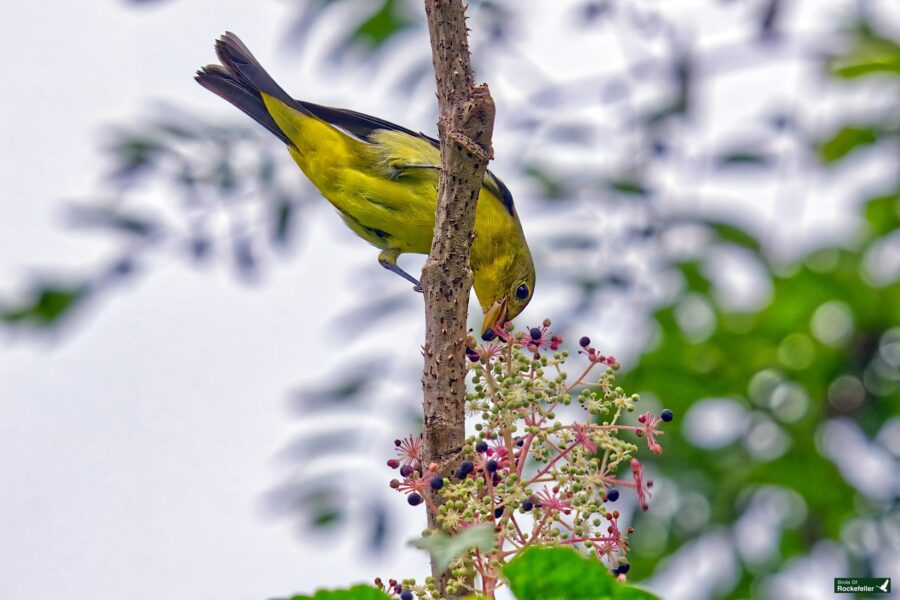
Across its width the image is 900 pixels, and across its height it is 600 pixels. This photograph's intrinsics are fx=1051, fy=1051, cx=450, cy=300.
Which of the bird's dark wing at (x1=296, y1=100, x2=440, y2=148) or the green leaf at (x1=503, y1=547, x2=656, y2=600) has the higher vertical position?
the bird's dark wing at (x1=296, y1=100, x2=440, y2=148)

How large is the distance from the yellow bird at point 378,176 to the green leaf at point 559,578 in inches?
124

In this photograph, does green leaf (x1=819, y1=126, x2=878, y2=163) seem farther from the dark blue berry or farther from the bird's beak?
the dark blue berry

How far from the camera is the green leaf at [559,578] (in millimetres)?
1232

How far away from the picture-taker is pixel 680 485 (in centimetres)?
310

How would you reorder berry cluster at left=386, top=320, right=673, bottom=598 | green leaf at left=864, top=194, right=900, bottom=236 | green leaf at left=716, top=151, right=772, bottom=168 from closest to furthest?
1. berry cluster at left=386, top=320, right=673, bottom=598
2. green leaf at left=864, top=194, right=900, bottom=236
3. green leaf at left=716, top=151, right=772, bottom=168

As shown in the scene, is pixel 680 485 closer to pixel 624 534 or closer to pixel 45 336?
pixel 624 534

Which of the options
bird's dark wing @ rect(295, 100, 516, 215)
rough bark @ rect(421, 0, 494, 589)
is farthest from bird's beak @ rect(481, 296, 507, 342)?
rough bark @ rect(421, 0, 494, 589)

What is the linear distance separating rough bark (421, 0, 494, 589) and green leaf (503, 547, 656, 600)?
1025 millimetres

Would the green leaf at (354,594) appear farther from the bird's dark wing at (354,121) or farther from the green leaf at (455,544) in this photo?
the bird's dark wing at (354,121)

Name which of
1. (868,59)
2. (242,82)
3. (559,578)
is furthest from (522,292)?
(559,578)

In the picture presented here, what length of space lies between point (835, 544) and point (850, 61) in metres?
1.43

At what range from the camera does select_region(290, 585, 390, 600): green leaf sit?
4.09ft

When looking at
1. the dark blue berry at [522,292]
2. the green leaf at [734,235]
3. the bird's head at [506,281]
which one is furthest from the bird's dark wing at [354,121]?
the green leaf at [734,235]

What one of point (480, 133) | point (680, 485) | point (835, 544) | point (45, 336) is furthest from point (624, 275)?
point (45, 336)
